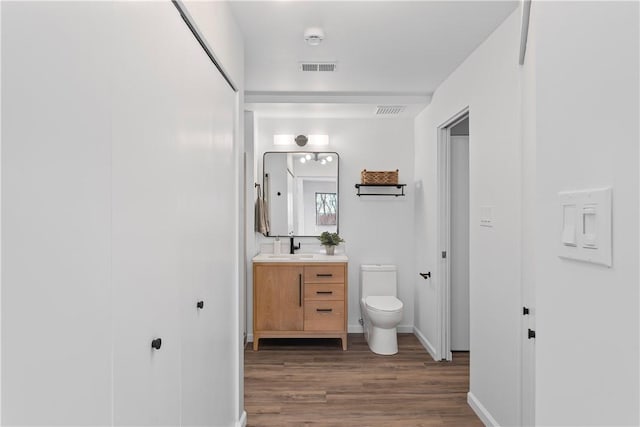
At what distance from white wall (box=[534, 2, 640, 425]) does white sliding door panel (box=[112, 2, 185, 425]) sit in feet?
3.12

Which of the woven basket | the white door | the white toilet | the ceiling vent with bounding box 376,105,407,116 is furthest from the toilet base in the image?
the ceiling vent with bounding box 376,105,407,116

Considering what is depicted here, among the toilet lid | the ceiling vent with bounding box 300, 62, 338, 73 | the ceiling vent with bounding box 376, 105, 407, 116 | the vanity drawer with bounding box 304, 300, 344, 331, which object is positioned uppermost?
the ceiling vent with bounding box 300, 62, 338, 73

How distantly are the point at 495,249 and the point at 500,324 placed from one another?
1.46 feet

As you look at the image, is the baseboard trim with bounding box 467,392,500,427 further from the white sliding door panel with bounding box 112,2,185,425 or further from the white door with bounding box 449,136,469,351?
the white sliding door panel with bounding box 112,2,185,425

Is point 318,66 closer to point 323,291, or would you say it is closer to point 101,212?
point 323,291

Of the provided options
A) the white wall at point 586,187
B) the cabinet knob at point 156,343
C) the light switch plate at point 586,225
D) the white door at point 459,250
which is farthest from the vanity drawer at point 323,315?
the light switch plate at point 586,225

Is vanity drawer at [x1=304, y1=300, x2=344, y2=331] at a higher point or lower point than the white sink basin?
lower

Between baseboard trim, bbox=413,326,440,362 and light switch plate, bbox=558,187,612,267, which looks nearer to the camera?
light switch plate, bbox=558,187,612,267

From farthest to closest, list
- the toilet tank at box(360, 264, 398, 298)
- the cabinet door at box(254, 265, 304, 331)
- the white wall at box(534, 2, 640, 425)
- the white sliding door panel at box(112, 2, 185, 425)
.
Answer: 1. the toilet tank at box(360, 264, 398, 298)
2. the cabinet door at box(254, 265, 304, 331)
3. the white sliding door panel at box(112, 2, 185, 425)
4. the white wall at box(534, 2, 640, 425)

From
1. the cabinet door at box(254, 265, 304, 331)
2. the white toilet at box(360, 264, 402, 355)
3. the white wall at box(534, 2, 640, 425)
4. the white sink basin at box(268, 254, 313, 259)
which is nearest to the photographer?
the white wall at box(534, 2, 640, 425)

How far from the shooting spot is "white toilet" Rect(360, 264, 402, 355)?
3750 mm

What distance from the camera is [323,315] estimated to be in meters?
3.93

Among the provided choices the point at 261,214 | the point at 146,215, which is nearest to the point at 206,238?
the point at 146,215

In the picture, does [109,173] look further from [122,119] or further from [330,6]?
[330,6]
